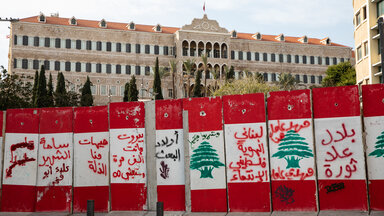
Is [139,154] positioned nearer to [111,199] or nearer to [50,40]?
[111,199]

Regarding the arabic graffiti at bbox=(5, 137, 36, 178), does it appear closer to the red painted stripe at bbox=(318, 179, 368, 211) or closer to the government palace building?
the red painted stripe at bbox=(318, 179, 368, 211)

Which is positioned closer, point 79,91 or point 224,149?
→ point 224,149

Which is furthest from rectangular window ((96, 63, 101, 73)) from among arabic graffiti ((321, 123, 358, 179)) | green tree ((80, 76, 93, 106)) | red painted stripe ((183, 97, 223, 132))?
arabic graffiti ((321, 123, 358, 179))

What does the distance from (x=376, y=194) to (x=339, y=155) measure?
97 centimetres

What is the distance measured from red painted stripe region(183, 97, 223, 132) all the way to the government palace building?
159 feet

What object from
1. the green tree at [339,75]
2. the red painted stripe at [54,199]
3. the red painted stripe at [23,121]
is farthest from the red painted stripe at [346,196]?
the green tree at [339,75]

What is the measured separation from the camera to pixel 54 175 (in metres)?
11.3

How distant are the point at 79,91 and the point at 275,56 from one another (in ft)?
101

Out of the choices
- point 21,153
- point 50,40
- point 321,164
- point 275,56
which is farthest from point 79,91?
point 321,164

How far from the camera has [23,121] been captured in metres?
11.6

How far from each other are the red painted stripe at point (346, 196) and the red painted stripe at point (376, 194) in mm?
107

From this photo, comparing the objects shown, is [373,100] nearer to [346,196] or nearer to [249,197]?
[346,196]

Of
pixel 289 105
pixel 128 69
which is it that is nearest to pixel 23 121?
pixel 289 105

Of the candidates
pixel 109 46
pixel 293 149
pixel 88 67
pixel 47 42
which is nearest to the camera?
pixel 293 149
